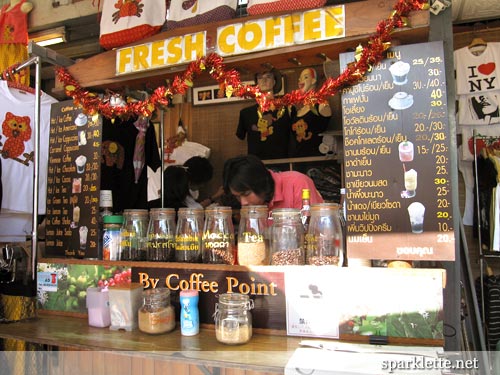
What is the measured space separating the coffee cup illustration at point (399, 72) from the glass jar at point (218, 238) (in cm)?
102

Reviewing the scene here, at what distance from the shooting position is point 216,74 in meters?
2.10

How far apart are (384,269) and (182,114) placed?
4.15m

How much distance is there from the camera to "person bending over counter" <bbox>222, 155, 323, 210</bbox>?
2.40 metres

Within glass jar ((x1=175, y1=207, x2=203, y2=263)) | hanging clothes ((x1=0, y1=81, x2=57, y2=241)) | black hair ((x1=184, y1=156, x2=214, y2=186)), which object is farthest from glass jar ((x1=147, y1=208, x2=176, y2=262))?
black hair ((x1=184, y1=156, x2=214, y2=186))

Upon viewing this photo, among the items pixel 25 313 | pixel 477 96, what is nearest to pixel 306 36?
pixel 25 313

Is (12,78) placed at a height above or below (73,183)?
above

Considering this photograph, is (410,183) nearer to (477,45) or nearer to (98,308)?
(98,308)

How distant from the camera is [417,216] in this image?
166 centimetres

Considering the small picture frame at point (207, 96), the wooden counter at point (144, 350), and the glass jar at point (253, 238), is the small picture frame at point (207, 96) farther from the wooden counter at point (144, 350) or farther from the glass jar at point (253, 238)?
the wooden counter at point (144, 350)

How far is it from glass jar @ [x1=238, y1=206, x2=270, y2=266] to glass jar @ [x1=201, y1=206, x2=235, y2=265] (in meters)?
0.08

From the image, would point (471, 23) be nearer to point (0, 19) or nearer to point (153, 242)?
point (153, 242)

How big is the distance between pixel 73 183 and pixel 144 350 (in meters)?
1.29

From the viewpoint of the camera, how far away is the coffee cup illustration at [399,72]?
1725 mm

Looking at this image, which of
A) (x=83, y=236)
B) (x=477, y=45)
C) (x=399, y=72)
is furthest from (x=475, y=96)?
(x=83, y=236)
